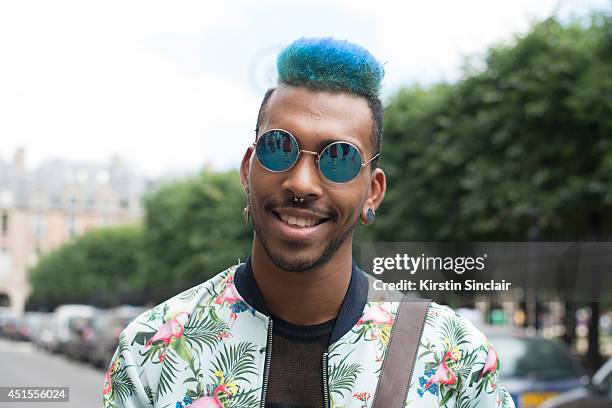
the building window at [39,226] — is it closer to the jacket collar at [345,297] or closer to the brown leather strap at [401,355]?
the jacket collar at [345,297]

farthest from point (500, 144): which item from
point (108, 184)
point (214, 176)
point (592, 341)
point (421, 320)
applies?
point (108, 184)

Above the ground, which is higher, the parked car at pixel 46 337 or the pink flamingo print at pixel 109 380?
the pink flamingo print at pixel 109 380

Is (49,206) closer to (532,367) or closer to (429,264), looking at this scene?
(532,367)

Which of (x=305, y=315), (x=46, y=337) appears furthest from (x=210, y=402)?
(x=46, y=337)

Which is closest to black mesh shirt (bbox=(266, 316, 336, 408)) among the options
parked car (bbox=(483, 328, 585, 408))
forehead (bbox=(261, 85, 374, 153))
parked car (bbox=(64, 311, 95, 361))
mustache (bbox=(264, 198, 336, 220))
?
mustache (bbox=(264, 198, 336, 220))

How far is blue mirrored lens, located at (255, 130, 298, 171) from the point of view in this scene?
5.60ft

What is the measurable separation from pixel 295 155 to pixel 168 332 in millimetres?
421

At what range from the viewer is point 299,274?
177cm

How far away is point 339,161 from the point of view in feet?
5.57

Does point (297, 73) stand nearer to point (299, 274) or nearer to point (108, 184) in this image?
point (299, 274)

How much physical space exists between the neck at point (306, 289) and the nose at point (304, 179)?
0.46 feet

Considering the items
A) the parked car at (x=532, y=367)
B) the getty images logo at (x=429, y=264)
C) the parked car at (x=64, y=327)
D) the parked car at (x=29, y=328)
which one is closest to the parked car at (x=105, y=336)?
the parked car at (x=64, y=327)

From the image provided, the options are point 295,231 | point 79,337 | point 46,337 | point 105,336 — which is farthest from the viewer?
point 46,337

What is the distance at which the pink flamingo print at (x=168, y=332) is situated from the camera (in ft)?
5.86
